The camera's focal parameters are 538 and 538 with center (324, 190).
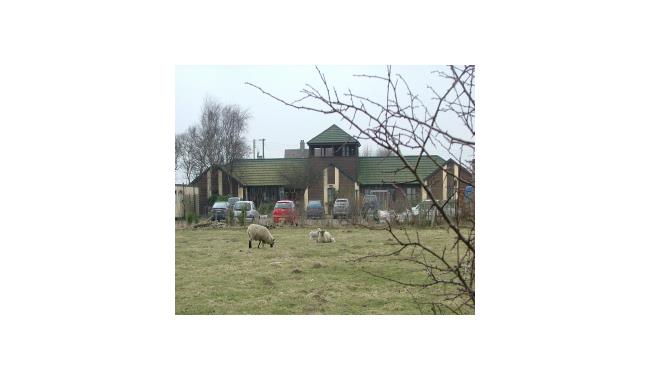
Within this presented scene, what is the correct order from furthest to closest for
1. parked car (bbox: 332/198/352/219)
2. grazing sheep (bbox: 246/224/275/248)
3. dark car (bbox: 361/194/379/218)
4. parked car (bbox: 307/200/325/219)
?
grazing sheep (bbox: 246/224/275/248) < parked car (bbox: 307/200/325/219) < parked car (bbox: 332/198/352/219) < dark car (bbox: 361/194/379/218)

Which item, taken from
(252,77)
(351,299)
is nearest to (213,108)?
(252,77)

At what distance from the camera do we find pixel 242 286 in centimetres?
400

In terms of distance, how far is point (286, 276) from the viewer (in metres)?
4.31

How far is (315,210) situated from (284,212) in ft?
1.02

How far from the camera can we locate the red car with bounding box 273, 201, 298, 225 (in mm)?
5187

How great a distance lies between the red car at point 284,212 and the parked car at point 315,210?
0.18m

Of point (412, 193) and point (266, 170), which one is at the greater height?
point (266, 170)

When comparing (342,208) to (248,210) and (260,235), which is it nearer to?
(248,210)

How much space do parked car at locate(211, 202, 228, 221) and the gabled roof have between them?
93 centimetres

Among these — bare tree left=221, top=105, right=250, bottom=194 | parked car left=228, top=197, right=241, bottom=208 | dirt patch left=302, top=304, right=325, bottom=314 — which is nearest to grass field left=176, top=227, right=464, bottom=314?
dirt patch left=302, top=304, right=325, bottom=314

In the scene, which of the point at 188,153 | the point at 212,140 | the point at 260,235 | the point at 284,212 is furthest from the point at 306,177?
the point at 188,153

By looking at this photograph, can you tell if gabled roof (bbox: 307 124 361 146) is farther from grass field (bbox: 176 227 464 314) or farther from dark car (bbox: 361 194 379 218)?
grass field (bbox: 176 227 464 314)

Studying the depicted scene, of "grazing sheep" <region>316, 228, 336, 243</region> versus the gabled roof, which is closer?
the gabled roof

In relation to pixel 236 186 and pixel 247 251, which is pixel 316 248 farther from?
pixel 236 186
